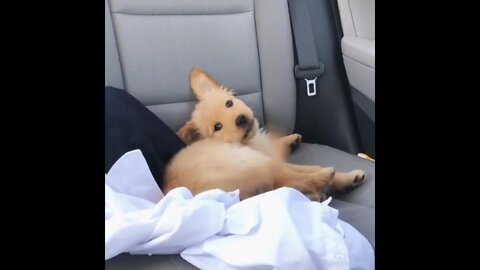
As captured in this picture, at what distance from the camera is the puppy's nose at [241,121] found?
0.92m

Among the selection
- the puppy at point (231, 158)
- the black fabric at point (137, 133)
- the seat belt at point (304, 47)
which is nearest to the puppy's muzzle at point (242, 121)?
the puppy at point (231, 158)

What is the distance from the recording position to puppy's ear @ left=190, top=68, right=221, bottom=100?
936mm

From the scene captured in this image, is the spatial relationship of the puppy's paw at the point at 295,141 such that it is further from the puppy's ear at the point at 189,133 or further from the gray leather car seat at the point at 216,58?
the puppy's ear at the point at 189,133

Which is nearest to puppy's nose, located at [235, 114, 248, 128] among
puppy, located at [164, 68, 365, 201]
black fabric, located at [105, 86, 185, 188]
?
puppy, located at [164, 68, 365, 201]

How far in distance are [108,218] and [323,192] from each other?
0.41 meters

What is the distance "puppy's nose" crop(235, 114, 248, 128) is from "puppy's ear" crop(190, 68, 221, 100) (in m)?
0.07

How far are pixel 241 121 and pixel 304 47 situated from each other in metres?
0.27

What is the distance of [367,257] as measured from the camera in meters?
0.72

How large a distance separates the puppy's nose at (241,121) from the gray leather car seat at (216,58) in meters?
0.07

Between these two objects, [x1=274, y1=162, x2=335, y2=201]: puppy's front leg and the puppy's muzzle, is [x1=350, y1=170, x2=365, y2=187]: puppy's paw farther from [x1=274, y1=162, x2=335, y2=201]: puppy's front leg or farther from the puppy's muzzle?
the puppy's muzzle

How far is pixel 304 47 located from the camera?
1095 millimetres
